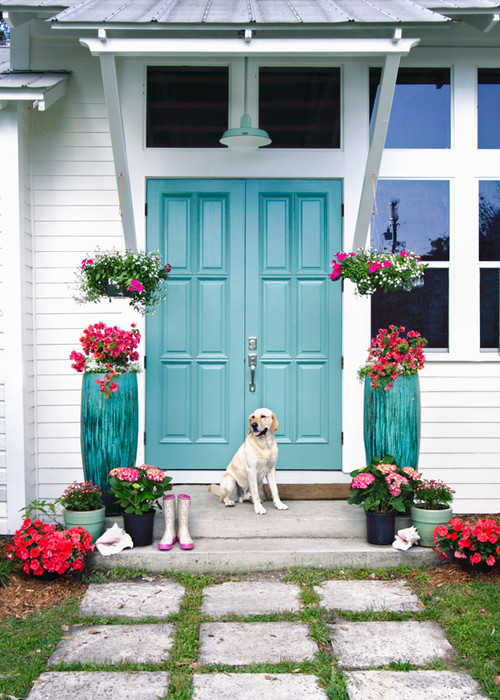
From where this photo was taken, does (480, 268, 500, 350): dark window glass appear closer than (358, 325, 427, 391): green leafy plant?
No

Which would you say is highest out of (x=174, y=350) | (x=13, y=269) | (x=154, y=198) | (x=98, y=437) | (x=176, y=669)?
(x=154, y=198)

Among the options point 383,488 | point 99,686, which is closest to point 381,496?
point 383,488

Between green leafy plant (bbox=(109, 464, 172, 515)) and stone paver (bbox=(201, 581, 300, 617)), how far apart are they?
2.22ft

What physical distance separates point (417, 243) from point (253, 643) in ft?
11.2

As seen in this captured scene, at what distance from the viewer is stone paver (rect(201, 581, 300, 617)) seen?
12.5 ft

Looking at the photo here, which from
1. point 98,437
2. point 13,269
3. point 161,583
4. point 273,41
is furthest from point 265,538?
point 273,41

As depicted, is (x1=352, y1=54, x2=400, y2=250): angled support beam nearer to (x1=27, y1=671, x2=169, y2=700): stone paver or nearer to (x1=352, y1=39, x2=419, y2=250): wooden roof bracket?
(x1=352, y1=39, x2=419, y2=250): wooden roof bracket

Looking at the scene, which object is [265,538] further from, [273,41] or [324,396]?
[273,41]

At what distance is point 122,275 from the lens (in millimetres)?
4750

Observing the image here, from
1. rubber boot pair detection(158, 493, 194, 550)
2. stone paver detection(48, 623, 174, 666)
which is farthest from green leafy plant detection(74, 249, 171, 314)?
stone paver detection(48, 623, 174, 666)

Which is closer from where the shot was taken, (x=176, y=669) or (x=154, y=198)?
(x=176, y=669)

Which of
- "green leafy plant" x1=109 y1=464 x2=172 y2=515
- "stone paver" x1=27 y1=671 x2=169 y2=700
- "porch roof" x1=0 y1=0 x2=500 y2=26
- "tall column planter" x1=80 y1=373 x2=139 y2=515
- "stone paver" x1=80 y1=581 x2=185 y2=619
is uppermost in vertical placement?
"porch roof" x1=0 y1=0 x2=500 y2=26

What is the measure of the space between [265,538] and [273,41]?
3035 millimetres

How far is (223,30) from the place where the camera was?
4.39 metres
